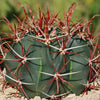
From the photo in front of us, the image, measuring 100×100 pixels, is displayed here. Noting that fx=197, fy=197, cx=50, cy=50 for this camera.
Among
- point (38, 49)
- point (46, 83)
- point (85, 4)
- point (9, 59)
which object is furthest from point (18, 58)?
point (85, 4)

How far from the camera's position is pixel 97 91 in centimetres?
188

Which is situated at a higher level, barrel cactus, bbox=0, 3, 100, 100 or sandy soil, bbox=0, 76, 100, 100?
barrel cactus, bbox=0, 3, 100, 100

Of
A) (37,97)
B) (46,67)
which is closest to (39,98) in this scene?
(37,97)

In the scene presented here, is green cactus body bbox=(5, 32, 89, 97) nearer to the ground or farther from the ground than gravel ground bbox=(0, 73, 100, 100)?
farther from the ground

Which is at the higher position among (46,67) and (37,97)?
(46,67)

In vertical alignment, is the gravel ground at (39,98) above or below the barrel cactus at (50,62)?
below

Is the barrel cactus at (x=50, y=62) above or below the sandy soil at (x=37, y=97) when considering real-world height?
above

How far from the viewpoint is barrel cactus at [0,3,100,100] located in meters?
1.64

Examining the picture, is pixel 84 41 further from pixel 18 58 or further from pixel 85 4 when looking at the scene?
pixel 85 4

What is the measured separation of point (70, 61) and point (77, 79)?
0.59 feet

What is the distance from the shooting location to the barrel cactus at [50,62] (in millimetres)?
1641

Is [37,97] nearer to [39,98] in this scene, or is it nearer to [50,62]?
[39,98]

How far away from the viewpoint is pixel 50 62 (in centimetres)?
164

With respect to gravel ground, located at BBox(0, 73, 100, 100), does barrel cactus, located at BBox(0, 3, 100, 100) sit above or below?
above
